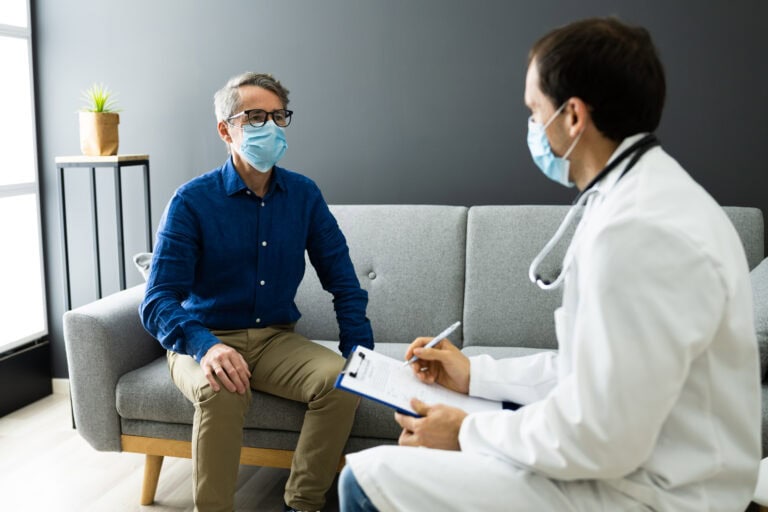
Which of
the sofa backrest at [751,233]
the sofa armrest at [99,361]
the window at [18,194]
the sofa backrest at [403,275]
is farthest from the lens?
the window at [18,194]

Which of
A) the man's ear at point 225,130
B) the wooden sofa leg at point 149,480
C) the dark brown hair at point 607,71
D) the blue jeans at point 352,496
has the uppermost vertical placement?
the dark brown hair at point 607,71

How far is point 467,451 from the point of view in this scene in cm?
118

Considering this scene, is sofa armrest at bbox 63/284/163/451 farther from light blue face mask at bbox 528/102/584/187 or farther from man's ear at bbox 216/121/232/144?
light blue face mask at bbox 528/102/584/187

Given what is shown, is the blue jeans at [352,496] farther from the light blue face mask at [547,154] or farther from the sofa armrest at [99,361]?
the sofa armrest at [99,361]

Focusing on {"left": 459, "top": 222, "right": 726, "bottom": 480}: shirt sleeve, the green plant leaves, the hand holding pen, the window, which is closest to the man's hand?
the hand holding pen

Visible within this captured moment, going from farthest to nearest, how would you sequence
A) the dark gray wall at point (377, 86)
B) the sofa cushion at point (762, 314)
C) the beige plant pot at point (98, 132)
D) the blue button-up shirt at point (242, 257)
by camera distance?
the beige plant pot at point (98, 132) → the dark gray wall at point (377, 86) → the blue button-up shirt at point (242, 257) → the sofa cushion at point (762, 314)

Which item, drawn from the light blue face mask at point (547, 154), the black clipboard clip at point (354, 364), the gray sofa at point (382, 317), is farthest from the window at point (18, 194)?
the light blue face mask at point (547, 154)

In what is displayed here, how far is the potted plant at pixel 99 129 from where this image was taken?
2.99m

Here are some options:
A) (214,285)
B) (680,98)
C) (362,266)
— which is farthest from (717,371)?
(680,98)

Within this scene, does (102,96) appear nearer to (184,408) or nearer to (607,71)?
(184,408)

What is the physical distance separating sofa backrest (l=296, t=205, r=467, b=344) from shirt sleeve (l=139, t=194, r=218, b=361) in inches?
23.8

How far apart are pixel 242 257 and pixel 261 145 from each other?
32 centimetres

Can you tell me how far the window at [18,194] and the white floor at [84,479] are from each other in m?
0.51

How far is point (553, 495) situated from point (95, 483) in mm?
1878
